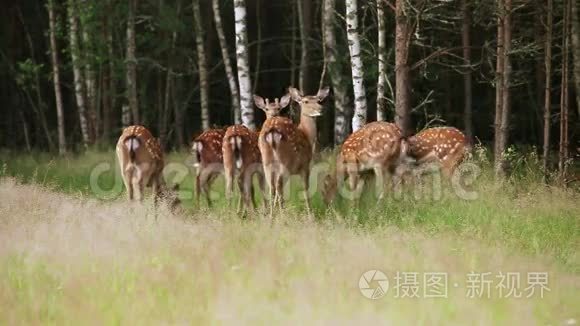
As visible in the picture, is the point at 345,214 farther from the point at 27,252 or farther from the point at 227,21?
the point at 227,21

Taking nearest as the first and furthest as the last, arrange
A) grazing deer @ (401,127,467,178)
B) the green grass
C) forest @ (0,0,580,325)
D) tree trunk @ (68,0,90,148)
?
forest @ (0,0,580,325), the green grass, grazing deer @ (401,127,467,178), tree trunk @ (68,0,90,148)

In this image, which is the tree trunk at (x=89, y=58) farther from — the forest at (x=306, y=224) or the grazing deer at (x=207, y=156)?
the grazing deer at (x=207, y=156)

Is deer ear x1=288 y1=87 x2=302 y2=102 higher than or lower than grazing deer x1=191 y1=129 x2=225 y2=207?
higher

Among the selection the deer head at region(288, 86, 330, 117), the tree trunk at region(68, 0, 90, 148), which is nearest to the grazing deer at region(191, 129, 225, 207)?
the deer head at region(288, 86, 330, 117)

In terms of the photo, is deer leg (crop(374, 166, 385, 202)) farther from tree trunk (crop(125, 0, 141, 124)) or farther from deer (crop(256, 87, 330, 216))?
tree trunk (crop(125, 0, 141, 124))

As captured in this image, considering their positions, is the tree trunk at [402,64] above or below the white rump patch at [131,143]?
above

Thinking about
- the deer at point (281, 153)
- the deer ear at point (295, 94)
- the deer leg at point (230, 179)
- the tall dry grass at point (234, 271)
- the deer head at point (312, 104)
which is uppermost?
the deer ear at point (295, 94)

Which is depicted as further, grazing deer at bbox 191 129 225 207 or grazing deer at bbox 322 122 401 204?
grazing deer at bbox 191 129 225 207

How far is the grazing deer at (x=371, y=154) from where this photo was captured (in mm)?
10414

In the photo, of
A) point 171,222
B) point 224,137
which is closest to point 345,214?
point 224,137

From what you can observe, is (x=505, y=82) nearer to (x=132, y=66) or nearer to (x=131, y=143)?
(x=131, y=143)

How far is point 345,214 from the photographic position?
9.68 m

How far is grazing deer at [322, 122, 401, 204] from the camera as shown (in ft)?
34.2

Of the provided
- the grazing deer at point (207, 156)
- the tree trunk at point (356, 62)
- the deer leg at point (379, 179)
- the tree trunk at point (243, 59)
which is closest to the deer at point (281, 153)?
the deer leg at point (379, 179)
